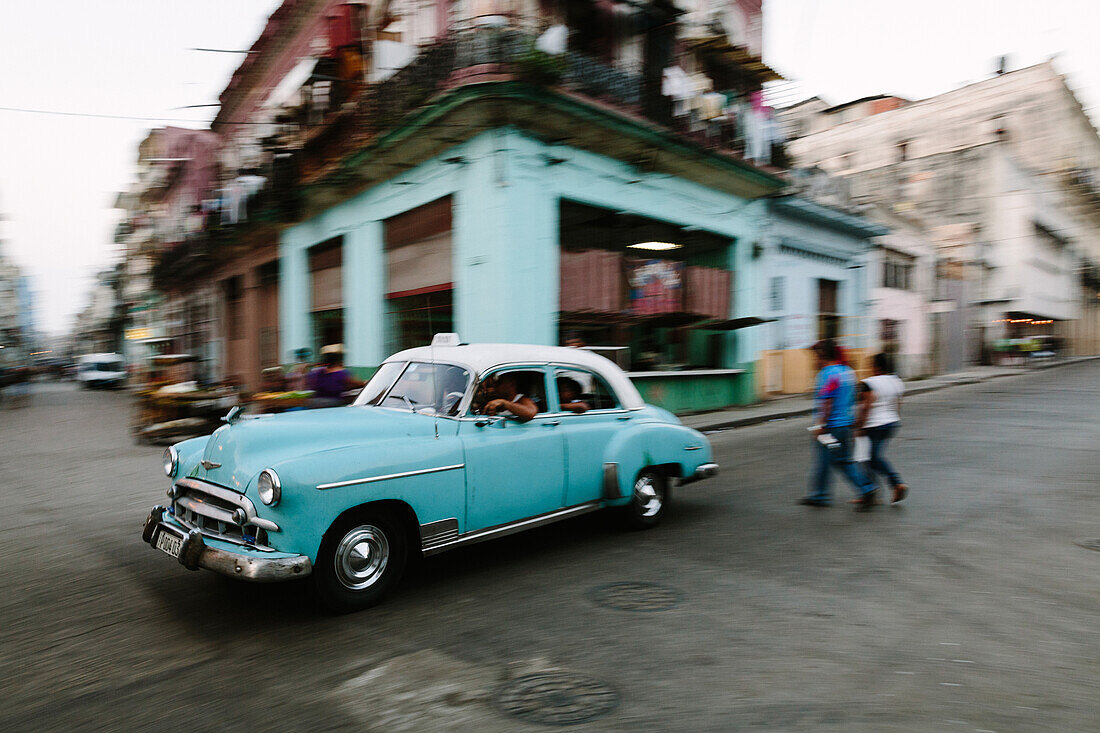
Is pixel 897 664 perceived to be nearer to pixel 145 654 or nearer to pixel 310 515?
pixel 310 515

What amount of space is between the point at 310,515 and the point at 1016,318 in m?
45.1

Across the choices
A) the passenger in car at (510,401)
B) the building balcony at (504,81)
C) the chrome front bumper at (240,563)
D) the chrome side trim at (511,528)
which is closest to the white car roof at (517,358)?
the passenger in car at (510,401)

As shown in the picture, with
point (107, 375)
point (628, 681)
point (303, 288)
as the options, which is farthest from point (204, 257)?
point (628, 681)

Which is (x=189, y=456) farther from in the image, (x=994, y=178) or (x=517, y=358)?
(x=994, y=178)

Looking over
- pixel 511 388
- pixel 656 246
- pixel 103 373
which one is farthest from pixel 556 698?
pixel 103 373

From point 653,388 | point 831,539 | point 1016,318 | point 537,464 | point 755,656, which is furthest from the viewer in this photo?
point 1016,318

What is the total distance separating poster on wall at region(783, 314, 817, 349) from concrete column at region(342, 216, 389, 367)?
10599 mm

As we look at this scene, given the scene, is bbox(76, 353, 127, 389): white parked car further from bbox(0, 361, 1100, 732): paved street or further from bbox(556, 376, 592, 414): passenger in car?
bbox(556, 376, 592, 414): passenger in car

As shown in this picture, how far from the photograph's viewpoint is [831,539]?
5785 mm

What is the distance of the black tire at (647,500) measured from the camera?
611cm

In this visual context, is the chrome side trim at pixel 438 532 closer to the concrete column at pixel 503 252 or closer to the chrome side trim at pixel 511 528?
the chrome side trim at pixel 511 528

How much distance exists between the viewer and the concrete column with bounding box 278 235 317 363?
57.7 ft

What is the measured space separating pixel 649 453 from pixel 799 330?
48.0ft

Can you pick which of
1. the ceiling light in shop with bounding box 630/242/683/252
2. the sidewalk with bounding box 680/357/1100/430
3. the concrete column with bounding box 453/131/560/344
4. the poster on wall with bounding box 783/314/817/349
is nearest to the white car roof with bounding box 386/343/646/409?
the concrete column with bounding box 453/131/560/344
